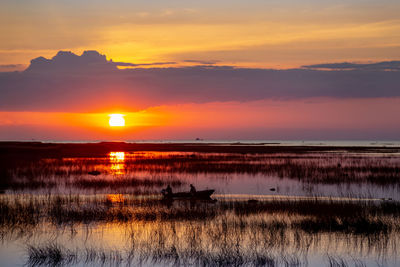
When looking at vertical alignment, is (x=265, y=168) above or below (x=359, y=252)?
above

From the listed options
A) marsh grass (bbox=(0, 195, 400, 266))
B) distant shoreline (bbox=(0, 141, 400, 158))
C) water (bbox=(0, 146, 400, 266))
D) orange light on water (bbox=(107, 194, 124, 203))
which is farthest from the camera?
distant shoreline (bbox=(0, 141, 400, 158))

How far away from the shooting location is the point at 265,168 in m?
42.2

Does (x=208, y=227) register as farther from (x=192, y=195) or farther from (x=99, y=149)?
(x=99, y=149)

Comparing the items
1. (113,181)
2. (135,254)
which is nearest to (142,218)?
(135,254)

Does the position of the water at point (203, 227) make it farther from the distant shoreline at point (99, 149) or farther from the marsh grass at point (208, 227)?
the distant shoreline at point (99, 149)

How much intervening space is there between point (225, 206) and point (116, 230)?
608 cm

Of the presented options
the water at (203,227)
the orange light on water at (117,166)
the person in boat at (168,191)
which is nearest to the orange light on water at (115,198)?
the water at (203,227)

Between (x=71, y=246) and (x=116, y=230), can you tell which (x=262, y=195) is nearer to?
(x=116, y=230)

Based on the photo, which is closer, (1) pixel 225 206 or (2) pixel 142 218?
(2) pixel 142 218

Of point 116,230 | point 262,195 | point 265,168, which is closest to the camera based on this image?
point 116,230

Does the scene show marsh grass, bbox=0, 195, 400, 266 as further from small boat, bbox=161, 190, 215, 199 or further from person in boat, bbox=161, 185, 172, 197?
small boat, bbox=161, 190, 215, 199

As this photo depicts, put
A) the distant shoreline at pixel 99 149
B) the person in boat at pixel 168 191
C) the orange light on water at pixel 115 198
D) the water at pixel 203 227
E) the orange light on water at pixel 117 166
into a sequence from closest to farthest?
the water at pixel 203 227 → the orange light on water at pixel 115 198 → the person in boat at pixel 168 191 → the orange light on water at pixel 117 166 → the distant shoreline at pixel 99 149

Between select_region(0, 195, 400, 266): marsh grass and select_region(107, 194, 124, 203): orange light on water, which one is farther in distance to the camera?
select_region(107, 194, 124, 203): orange light on water

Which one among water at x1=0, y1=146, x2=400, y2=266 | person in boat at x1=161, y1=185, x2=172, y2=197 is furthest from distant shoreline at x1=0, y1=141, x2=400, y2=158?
person in boat at x1=161, y1=185, x2=172, y2=197
